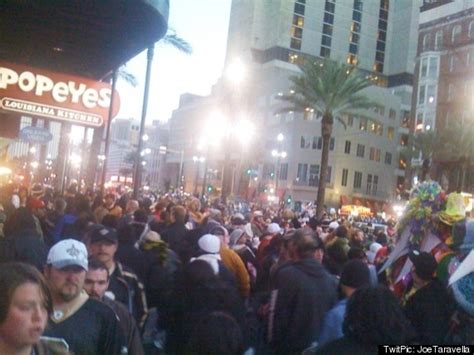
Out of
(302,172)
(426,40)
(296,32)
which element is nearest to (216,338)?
(302,172)

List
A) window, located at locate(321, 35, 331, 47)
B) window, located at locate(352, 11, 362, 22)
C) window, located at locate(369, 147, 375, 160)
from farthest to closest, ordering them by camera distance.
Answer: window, located at locate(352, 11, 362, 22)
window, located at locate(321, 35, 331, 47)
window, located at locate(369, 147, 375, 160)

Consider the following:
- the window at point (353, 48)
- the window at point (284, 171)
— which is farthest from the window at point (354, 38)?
the window at point (284, 171)

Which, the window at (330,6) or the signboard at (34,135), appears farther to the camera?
the window at (330,6)

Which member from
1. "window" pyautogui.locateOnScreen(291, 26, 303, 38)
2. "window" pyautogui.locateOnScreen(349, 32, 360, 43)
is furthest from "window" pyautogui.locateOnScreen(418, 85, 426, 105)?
"window" pyautogui.locateOnScreen(349, 32, 360, 43)

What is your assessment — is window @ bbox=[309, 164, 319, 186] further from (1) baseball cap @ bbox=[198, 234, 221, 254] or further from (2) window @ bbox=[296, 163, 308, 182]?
(1) baseball cap @ bbox=[198, 234, 221, 254]

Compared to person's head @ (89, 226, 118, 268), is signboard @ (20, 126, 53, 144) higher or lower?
higher

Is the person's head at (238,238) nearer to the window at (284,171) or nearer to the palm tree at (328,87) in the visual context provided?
the palm tree at (328,87)

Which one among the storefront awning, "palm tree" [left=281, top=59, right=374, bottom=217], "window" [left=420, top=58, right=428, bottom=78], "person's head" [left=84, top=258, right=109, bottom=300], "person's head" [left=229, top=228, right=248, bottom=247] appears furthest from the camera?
"window" [left=420, top=58, right=428, bottom=78]

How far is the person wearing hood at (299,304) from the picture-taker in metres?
4.61

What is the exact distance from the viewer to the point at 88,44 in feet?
42.1

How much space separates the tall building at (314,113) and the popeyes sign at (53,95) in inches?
1562

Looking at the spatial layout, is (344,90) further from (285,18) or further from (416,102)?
(285,18)

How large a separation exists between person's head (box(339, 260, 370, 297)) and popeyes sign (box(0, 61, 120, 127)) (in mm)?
11328

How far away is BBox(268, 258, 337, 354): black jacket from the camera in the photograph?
461 cm
